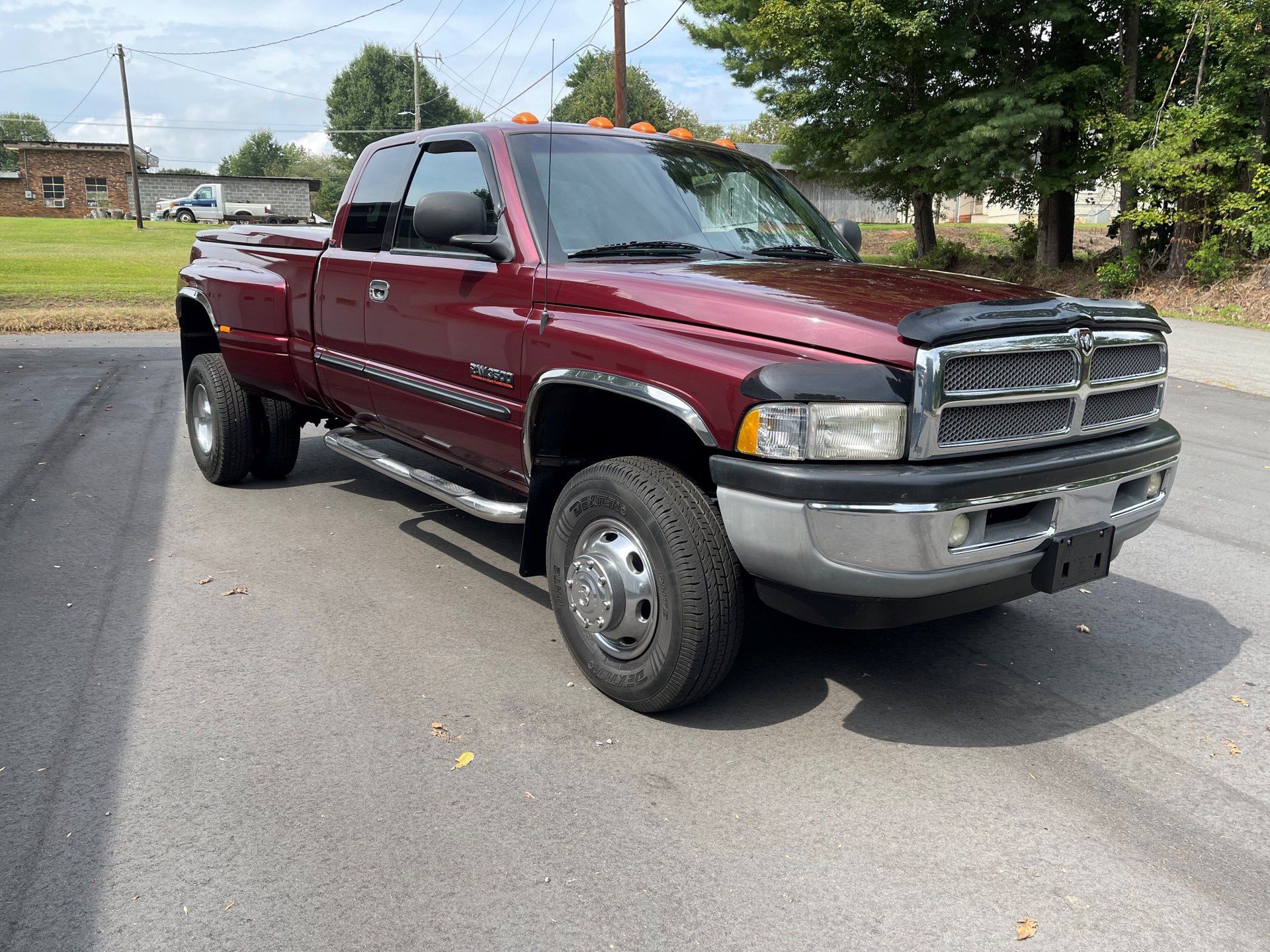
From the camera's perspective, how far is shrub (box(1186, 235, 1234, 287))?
743 inches

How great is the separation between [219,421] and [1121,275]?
750 inches

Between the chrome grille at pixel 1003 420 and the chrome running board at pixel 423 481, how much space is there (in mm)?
1732

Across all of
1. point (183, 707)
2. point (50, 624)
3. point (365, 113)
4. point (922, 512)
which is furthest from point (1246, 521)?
point (365, 113)

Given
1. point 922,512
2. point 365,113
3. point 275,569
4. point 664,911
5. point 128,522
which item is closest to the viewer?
point 664,911

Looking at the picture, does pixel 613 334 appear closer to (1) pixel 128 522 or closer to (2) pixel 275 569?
(2) pixel 275 569

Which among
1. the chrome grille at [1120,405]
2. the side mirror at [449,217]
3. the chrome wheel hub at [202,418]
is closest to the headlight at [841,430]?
the chrome grille at [1120,405]

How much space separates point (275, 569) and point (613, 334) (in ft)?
8.03

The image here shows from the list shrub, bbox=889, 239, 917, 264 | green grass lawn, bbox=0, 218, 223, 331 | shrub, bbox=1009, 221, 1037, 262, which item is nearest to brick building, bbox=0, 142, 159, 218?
green grass lawn, bbox=0, 218, 223, 331

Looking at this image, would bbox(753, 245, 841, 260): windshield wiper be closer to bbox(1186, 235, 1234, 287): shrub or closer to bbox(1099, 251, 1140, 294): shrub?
bbox(1186, 235, 1234, 287): shrub

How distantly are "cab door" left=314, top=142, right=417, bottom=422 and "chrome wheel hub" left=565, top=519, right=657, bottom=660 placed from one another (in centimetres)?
195

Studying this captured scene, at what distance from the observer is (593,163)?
4305mm

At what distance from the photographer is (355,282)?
5.02 metres

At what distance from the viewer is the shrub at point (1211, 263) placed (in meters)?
18.9

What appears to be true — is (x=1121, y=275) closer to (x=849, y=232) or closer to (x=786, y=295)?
(x=849, y=232)
